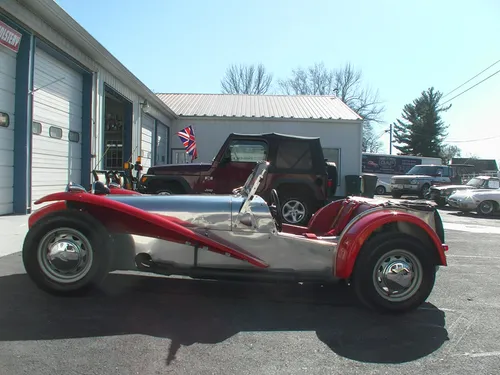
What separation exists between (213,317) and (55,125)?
7908mm

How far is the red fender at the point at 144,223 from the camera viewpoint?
369 cm

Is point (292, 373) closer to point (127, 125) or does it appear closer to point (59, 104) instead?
point (59, 104)

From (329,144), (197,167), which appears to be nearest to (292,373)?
(197,167)

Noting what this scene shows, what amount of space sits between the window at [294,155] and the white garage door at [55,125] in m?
5.34

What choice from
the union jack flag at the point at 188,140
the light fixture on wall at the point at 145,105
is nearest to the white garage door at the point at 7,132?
the light fixture on wall at the point at 145,105

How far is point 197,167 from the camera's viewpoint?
9.29 meters

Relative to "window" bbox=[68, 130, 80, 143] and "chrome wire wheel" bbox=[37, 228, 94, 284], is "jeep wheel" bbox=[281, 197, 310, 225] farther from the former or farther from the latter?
"chrome wire wheel" bbox=[37, 228, 94, 284]

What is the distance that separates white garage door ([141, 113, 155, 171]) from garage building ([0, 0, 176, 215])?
89.1 inches

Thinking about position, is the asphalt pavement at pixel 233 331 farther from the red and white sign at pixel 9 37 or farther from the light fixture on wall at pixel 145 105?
the light fixture on wall at pixel 145 105

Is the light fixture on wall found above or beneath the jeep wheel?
above

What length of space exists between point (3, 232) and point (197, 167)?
4056 millimetres

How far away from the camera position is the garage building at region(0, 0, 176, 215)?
25.9 feet

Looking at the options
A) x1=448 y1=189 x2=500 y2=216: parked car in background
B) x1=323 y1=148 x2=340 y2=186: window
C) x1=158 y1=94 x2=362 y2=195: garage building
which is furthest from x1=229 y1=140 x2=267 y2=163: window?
x1=323 y1=148 x2=340 y2=186: window

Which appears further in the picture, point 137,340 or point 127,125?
point 127,125
